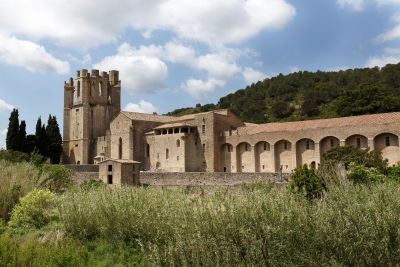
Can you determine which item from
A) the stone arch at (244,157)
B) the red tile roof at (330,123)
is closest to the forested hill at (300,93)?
the red tile roof at (330,123)

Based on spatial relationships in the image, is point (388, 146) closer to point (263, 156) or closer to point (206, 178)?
point (263, 156)

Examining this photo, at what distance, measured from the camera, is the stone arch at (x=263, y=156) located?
36.9m

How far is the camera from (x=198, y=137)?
41.4m

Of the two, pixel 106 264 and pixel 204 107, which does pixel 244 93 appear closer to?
pixel 204 107

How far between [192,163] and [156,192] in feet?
88.9

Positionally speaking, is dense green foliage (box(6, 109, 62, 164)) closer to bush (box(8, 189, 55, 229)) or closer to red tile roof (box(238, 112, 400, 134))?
red tile roof (box(238, 112, 400, 134))

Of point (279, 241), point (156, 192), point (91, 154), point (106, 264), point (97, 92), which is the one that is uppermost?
point (97, 92)

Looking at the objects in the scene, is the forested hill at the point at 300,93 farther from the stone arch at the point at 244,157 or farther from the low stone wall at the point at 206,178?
the low stone wall at the point at 206,178

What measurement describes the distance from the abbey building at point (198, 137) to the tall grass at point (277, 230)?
21.7m

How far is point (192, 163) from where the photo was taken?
1626 inches

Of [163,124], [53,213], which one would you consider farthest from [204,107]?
[53,213]

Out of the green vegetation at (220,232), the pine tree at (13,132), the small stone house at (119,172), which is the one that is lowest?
the green vegetation at (220,232)

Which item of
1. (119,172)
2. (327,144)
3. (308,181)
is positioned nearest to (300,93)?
(327,144)

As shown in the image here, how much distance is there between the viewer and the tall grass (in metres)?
8.78
